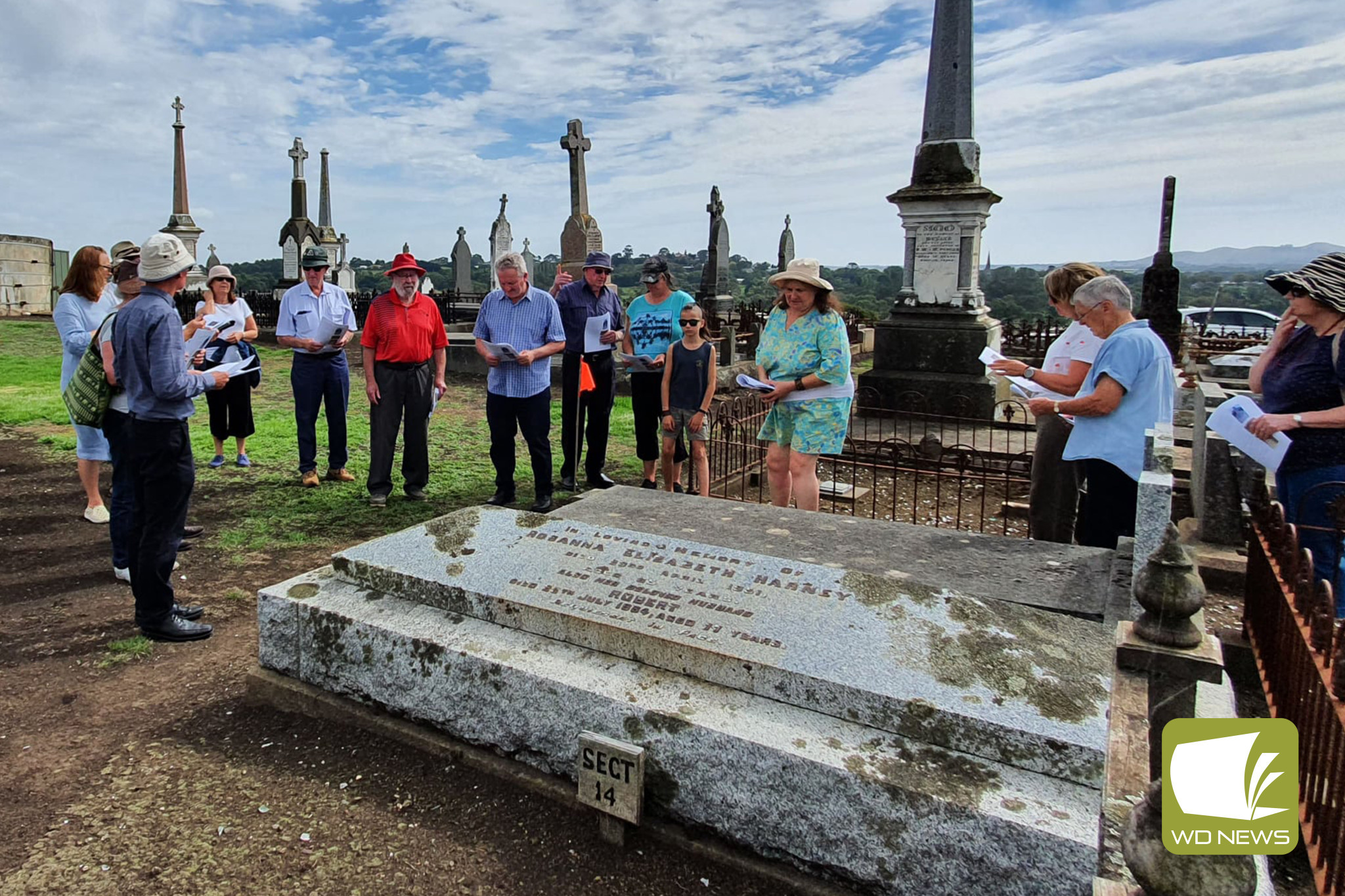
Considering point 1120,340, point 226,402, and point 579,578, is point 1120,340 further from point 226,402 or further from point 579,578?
point 226,402

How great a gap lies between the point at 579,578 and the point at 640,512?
1.40 meters

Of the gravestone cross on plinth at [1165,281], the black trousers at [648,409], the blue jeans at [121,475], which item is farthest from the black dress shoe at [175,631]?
the gravestone cross on plinth at [1165,281]

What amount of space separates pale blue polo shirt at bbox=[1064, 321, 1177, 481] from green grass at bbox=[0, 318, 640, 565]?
12.9 feet

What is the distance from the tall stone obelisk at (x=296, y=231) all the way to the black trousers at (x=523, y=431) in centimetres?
1703

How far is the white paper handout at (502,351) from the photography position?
5.60 meters

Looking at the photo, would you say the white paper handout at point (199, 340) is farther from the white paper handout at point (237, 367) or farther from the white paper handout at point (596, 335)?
the white paper handout at point (596, 335)

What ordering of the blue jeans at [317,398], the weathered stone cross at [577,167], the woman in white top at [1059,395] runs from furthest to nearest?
the weathered stone cross at [577,167]
the blue jeans at [317,398]
the woman in white top at [1059,395]

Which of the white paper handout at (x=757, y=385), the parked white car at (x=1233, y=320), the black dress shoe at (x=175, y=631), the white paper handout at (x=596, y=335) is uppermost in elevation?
the parked white car at (x=1233, y=320)

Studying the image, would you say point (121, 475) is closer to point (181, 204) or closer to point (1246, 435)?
point (1246, 435)

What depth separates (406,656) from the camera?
2930 millimetres

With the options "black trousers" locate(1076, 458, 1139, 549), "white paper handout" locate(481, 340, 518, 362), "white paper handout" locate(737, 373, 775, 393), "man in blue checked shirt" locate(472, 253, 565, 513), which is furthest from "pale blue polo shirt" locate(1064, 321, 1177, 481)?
"white paper handout" locate(481, 340, 518, 362)

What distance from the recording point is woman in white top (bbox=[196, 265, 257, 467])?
6320 mm

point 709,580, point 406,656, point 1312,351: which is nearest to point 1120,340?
point 1312,351

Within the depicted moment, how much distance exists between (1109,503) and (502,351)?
3655 mm
